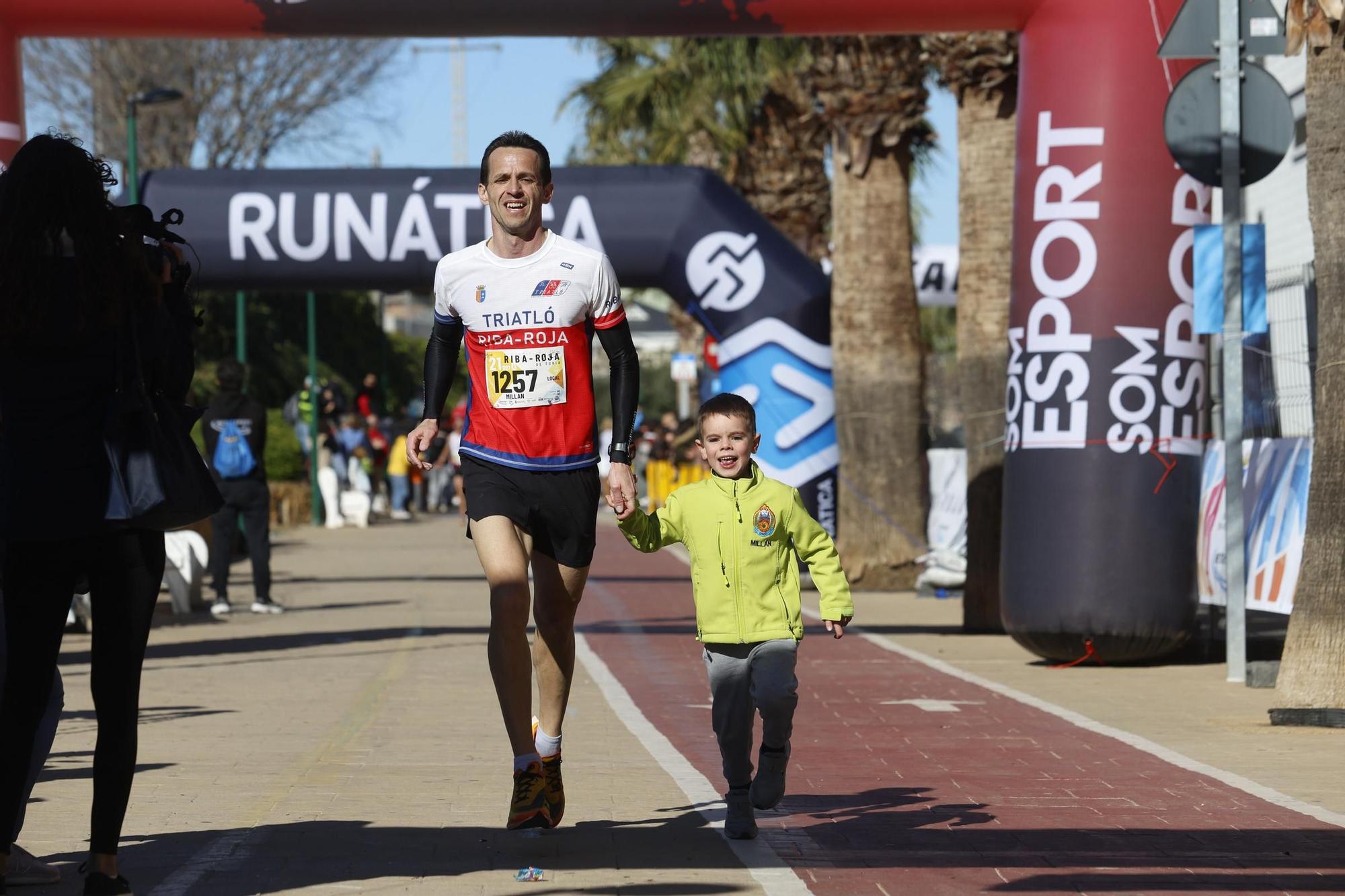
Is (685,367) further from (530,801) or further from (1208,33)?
(530,801)

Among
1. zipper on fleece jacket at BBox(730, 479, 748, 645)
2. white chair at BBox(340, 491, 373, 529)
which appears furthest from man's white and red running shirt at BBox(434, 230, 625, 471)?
white chair at BBox(340, 491, 373, 529)

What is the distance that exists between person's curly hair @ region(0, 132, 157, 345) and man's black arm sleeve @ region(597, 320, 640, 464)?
5.39 ft

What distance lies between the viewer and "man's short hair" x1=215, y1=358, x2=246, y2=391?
55.9ft

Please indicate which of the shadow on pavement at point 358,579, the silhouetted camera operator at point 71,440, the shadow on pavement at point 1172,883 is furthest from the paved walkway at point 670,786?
the shadow on pavement at point 358,579

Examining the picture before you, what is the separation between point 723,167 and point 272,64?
10630 mm

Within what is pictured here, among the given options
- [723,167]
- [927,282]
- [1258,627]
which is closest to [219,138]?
[723,167]

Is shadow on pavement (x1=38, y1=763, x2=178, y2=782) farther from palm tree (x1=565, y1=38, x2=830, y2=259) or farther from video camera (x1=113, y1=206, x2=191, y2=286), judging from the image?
palm tree (x1=565, y1=38, x2=830, y2=259)

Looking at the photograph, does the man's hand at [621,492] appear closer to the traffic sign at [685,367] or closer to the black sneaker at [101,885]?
the black sneaker at [101,885]

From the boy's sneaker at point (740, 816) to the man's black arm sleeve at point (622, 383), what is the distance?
3.49 feet

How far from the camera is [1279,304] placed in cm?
1378

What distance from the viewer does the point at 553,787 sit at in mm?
6379

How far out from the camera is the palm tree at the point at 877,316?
787 inches

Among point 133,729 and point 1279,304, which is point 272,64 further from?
point 133,729

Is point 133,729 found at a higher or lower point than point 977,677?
higher
